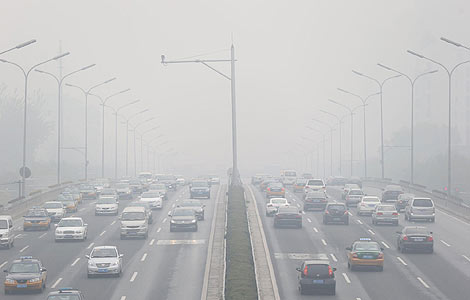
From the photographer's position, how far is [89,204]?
8719 cm

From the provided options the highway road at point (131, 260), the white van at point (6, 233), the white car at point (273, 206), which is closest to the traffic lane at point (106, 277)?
the highway road at point (131, 260)

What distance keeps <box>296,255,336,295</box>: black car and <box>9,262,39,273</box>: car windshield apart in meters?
11.2

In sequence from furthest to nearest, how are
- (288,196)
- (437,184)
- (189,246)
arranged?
(437,184), (288,196), (189,246)

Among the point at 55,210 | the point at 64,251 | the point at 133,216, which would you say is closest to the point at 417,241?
the point at 133,216

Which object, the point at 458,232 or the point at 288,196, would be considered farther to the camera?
the point at 288,196

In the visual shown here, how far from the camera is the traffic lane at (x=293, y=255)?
126 feet

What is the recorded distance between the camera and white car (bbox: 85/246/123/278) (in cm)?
4234

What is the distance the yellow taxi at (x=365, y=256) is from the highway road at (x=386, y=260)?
1.43 ft

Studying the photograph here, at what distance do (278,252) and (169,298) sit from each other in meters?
14.6

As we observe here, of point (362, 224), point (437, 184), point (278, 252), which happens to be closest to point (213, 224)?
point (362, 224)

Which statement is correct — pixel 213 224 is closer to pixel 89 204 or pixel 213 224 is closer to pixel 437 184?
pixel 89 204

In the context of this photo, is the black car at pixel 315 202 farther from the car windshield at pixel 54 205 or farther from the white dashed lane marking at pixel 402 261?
the white dashed lane marking at pixel 402 261

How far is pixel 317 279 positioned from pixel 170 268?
10.6m

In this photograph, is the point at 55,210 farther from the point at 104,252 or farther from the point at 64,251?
A: the point at 104,252
